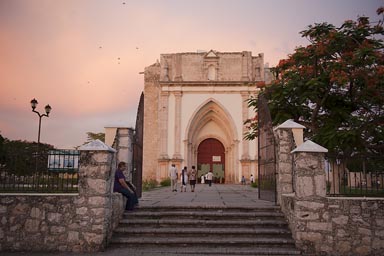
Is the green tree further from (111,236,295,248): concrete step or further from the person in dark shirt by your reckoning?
the person in dark shirt

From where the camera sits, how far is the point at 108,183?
22.2ft

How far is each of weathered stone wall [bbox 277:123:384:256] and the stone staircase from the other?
41cm

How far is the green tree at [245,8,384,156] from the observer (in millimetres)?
10305

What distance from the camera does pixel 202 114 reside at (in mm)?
29766

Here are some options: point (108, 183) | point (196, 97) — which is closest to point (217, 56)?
point (196, 97)

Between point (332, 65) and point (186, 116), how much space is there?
18.7 m

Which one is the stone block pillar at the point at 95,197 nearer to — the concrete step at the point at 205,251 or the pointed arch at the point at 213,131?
the concrete step at the point at 205,251

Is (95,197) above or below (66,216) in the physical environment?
above

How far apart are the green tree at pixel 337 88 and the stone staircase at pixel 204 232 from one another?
13.3 ft

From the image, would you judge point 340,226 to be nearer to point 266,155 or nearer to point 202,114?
point 266,155

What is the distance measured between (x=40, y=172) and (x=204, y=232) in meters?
3.30

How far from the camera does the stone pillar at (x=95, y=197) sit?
21.2ft

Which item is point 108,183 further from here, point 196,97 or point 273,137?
point 196,97

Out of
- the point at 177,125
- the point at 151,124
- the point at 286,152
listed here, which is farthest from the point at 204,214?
the point at 151,124
